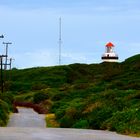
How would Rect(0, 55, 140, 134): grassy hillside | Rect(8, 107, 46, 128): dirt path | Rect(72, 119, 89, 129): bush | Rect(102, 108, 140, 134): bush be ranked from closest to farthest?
Rect(102, 108, 140, 134): bush < Rect(0, 55, 140, 134): grassy hillside < Rect(72, 119, 89, 129): bush < Rect(8, 107, 46, 128): dirt path

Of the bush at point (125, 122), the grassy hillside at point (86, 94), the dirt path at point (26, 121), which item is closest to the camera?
the bush at point (125, 122)

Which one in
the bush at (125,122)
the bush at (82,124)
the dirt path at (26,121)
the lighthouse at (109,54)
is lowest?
the dirt path at (26,121)

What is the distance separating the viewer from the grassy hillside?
3388 centimetres

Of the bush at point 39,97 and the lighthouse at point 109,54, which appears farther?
the lighthouse at point 109,54

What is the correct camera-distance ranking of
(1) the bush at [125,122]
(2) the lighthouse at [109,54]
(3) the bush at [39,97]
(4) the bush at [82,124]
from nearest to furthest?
(1) the bush at [125,122], (4) the bush at [82,124], (3) the bush at [39,97], (2) the lighthouse at [109,54]

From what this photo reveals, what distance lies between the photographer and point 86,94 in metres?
73.0

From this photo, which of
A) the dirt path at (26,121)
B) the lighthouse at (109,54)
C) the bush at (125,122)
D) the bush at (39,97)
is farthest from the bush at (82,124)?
the lighthouse at (109,54)

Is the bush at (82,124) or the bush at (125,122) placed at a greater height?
the bush at (125,122)

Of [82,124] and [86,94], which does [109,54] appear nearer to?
[86,94]

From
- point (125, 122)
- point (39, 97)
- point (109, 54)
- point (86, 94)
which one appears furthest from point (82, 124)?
point (109, 54)

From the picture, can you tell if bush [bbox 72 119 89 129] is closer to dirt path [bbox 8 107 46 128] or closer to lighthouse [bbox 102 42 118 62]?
dirt path [bbox 8 107 46 128]

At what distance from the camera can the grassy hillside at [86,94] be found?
111 feet

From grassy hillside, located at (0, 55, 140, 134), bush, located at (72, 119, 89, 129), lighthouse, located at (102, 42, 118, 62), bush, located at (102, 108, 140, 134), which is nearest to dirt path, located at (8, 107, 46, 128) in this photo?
grassy hillside, located at (0, 55, 140, 134)

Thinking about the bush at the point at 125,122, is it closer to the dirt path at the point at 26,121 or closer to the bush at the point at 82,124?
the bush at the point at 82,124
